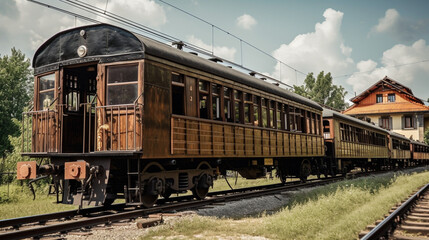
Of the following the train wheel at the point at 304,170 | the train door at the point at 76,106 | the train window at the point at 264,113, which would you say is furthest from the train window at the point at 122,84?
the train wheel at the point at 304,170

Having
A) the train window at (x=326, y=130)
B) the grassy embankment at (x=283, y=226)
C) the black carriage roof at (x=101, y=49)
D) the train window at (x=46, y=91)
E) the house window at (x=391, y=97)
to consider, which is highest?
the house window at (x=391, y=97)

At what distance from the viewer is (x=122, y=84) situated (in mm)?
8562

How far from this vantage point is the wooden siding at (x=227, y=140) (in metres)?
9.29

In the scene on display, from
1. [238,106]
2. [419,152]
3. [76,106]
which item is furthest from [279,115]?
[419,152]

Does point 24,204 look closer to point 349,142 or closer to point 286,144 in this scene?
point 286,144

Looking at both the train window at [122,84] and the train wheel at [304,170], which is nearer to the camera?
the train window at [122,84]

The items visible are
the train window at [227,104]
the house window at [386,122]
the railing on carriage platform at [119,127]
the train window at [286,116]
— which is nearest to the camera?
the railing on carriage platform at [119,127]

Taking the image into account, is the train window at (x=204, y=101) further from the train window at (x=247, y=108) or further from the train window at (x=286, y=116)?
the train window at (x=286, y=116)

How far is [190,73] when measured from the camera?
9781mm

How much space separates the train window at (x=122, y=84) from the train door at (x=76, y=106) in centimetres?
91

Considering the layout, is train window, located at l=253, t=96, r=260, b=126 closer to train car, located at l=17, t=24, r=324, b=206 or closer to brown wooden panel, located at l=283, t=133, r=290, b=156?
train car, located at l=17, t=24, r=324, b=206

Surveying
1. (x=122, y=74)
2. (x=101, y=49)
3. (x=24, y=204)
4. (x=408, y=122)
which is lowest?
(x=24, y=204)

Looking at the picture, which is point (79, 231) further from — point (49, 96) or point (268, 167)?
point (268, 167)

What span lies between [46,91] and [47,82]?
0.73ft
